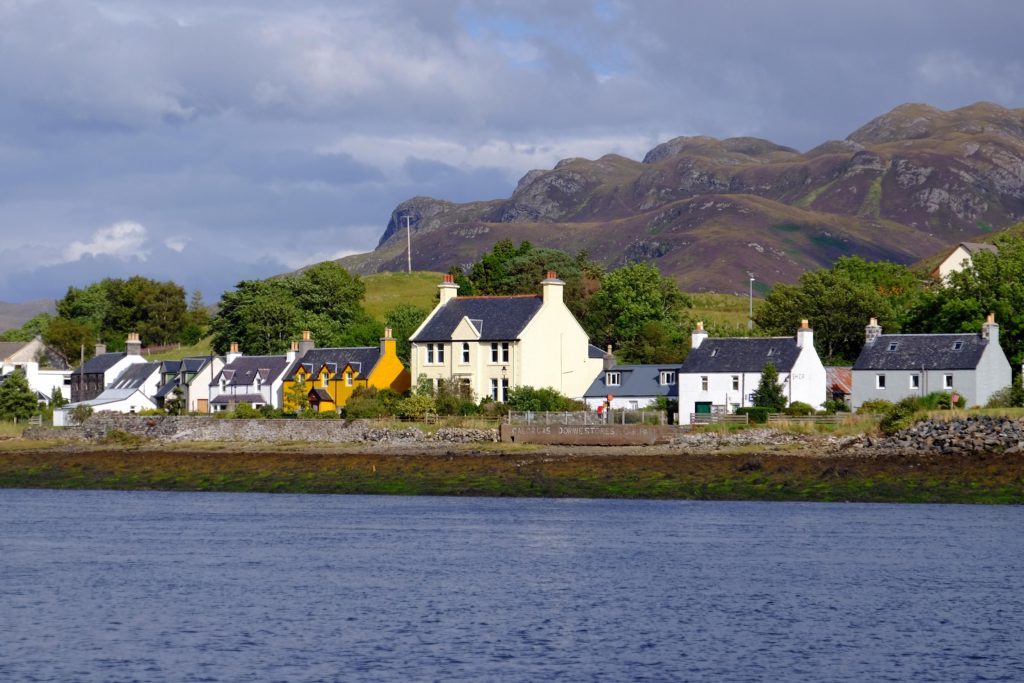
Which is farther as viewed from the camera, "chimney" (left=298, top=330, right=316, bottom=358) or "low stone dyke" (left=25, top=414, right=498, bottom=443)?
"chimney" (left=298, top=330, right=316, bottom=358)

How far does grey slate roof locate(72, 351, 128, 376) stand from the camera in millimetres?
114875

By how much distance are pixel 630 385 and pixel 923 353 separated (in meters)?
17.3

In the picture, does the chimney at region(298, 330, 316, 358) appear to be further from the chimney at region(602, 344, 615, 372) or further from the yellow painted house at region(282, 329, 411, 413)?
the chimney at region(602, 344, 615, 372)

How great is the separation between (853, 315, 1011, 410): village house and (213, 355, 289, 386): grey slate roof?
134ft

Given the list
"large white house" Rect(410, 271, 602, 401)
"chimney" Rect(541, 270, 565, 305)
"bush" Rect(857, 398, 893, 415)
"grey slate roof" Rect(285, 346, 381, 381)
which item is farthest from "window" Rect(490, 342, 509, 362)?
"bush" Rect(857, 398, 893, 415)

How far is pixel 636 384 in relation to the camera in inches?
3383

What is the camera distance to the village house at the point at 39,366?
12044 cm

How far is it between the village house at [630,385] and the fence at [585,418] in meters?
5.46

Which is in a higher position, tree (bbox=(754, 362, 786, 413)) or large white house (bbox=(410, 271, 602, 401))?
large white house (bbox=(410, 271, 602, 401))

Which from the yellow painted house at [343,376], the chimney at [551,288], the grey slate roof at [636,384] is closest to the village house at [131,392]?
the yellow painted house at [343,376]

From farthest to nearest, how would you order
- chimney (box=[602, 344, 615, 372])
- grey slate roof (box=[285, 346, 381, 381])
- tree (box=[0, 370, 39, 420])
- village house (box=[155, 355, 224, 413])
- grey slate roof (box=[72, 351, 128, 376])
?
1. grey slate roof (box=[72, 351, 128, 376])
2. village house (box=[155, 355, 224, 413])
3. tree (box=[0, 370, 39, 420])
4. grey slate roof (box=[285, 346, 381, 381])
5. chimney (box=[602, 344, 615, 372])

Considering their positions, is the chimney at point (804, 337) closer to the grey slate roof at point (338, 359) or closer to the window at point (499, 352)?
the window at point (499, 352)

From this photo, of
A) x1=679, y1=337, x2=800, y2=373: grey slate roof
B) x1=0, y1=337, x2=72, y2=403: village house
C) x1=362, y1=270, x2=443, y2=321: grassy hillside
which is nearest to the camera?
x1=679, y1=337, x2=800, y2=373: grey slate roof

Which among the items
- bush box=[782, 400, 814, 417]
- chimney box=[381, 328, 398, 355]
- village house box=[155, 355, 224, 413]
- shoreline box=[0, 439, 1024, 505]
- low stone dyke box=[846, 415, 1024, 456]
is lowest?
shoreline box=[0, 439, 1024, 505]
